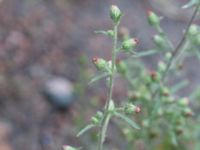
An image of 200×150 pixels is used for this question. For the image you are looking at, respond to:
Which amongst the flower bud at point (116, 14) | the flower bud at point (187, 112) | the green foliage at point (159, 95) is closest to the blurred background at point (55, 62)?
the green foliage at point (159, 95)

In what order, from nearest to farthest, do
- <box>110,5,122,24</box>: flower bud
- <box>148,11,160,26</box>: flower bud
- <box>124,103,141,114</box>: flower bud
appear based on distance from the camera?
<box>110,5,122,24</box>: flower bud < <box>124,103,141,114</box>: flower bud < <box>148,11,160,26</box>: flower bud

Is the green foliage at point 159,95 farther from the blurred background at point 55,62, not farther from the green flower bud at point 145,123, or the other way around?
the blurred background at point 55,62

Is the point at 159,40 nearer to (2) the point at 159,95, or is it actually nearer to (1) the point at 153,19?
(1) the point at 153,19

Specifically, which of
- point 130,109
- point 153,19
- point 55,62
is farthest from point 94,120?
point 55,62

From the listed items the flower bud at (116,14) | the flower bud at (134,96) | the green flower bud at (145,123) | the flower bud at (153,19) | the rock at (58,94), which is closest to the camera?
the flower bud at (116,14)

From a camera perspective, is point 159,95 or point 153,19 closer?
point 153,19

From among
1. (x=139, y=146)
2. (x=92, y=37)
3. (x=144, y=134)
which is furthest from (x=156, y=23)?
(x=92, y=37)

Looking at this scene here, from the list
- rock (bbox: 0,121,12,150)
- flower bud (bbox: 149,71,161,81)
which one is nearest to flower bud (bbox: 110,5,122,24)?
flower bud (bbox: 149,71,161,81)

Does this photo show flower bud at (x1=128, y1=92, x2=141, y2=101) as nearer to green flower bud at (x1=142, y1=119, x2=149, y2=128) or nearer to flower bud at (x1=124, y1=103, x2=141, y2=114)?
green flower bud at (x1=142, y1=119, x2=149, y2=128)
